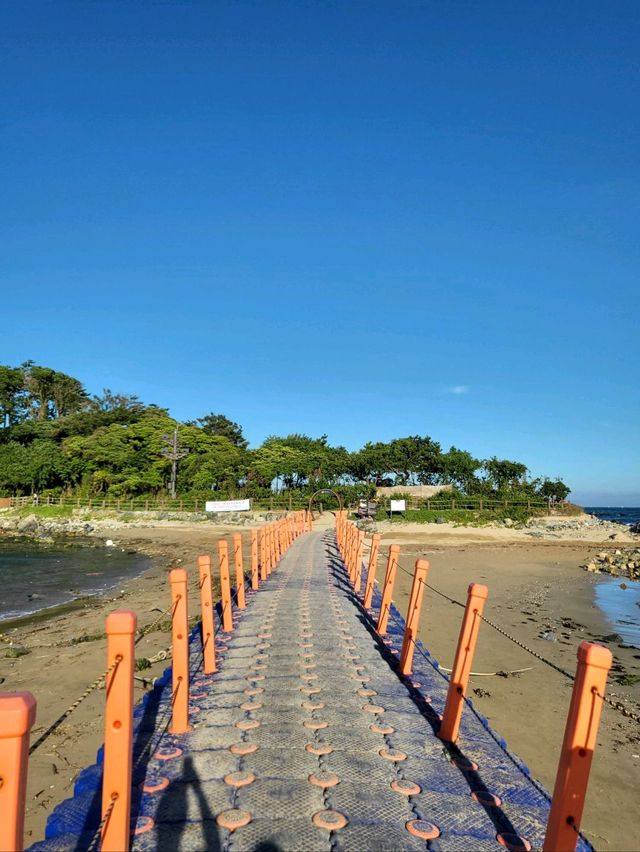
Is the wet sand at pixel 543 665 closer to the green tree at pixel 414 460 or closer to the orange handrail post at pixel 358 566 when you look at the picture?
the orange handrail post at pixel 358 566

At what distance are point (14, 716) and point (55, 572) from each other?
69.4 feet

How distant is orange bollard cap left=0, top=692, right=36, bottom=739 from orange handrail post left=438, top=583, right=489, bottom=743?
9.76 feet

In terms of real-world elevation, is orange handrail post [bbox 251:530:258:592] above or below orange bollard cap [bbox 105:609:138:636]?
below

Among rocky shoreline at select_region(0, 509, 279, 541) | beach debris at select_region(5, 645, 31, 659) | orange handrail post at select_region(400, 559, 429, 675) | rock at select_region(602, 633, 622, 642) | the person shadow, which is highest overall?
orange handrail post at select_region(400, 559, 429, 675)

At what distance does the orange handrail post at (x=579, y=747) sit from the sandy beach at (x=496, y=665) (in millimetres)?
2566

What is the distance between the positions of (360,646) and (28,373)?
74.3 metres

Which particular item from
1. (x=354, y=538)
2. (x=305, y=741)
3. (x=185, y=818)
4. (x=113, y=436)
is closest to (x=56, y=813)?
(x=185, y=818)

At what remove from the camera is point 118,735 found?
8.07 feet

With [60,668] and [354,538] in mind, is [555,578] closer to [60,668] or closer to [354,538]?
[354,538]

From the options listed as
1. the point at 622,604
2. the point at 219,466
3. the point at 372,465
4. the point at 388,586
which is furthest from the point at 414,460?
A: the point at 388,586

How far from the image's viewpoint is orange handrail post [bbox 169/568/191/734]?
152 inches

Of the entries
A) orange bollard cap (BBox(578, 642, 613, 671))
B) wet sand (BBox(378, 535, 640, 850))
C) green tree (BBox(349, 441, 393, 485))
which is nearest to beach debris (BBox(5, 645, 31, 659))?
wet sand (BBox(378, 535, 640, 850))

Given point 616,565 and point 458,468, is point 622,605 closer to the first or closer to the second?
point 616,565

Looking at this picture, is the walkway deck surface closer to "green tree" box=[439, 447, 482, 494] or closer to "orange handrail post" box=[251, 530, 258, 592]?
"orange handrail post" box=[251, 530, 258, 592]
